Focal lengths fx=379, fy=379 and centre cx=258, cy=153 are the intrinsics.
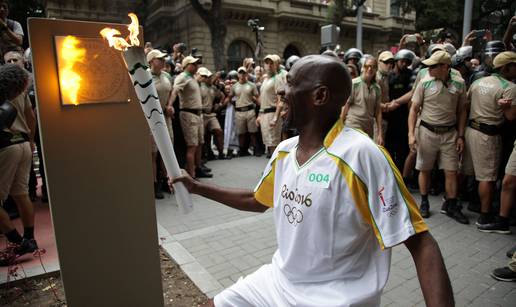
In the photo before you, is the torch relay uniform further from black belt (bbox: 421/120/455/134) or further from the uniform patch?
black belt (bbox: 421/120/455/134)

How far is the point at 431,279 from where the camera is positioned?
4.34 ft

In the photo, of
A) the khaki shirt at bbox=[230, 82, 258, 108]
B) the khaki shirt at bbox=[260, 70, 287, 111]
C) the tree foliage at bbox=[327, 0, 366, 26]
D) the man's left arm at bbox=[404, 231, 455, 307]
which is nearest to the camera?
the man's left arm at bbox=[404, 231, 455, 307]

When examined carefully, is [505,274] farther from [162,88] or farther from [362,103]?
[162,88]

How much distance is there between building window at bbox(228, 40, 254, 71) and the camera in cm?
2797

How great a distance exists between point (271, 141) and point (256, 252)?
163 inches

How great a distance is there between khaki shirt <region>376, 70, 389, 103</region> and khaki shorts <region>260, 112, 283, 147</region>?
207cm

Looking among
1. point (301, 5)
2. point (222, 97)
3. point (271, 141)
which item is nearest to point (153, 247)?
point (271, 141)

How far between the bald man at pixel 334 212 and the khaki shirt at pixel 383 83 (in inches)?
211

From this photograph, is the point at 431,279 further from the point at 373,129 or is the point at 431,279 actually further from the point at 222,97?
the point at 222,97

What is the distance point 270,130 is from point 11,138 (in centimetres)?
515

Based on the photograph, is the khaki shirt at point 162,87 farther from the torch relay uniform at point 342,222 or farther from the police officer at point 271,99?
the torch relay uniform at point 342,222

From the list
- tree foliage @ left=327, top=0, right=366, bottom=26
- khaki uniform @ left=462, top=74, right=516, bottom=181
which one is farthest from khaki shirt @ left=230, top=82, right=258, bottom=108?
tree foliage @ left=327, top=0, right=366, bottom=26

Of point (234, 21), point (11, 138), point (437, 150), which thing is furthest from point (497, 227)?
point (234, 21)

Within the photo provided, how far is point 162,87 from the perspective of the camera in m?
6.49
